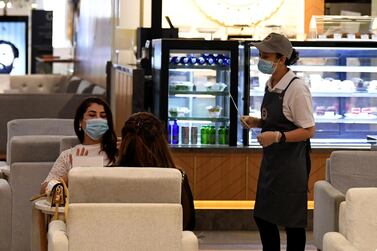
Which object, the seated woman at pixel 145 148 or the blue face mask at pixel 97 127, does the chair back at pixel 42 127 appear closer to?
the blue face mask at pixel 97 127

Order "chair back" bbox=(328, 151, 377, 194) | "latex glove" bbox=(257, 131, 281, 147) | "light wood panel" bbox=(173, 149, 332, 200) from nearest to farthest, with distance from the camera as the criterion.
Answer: "latex glove" bbox=(257, 131, 281, 147)
"chair back" bbox=(328, 151, 377, 194)
"light wood panel" bbox=(173, 149, 332, 200)

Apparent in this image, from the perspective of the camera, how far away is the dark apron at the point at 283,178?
6.10 meters

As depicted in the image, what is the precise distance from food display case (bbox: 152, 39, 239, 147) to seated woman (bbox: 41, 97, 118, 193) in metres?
3.11

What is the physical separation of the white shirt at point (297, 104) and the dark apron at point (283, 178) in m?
0.03

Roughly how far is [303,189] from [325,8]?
7.91 meters

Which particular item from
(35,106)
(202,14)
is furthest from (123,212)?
(202,14)

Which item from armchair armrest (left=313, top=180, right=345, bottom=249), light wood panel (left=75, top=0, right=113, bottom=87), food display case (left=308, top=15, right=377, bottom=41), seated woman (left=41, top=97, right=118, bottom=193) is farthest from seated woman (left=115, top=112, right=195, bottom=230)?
light wood panel (left=75, top=0, right=113, bottom=87)

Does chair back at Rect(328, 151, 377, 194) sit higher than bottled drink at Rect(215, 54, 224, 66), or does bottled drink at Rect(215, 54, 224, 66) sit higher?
bottled drink at Rect(215, 54, 224, 66)

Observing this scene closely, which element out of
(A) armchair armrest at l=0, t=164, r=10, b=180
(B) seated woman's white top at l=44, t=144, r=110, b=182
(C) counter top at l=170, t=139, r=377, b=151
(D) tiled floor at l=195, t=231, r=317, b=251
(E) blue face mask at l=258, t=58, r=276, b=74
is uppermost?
(E) blue face mask at l=258, t=58, r=276, b=74

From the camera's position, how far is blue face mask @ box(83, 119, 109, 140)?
6.00m

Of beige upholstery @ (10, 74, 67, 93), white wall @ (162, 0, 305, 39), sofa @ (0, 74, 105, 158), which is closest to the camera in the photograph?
sofa @ (0, 74, 105, 158)

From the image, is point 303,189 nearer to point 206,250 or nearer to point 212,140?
point 206,250

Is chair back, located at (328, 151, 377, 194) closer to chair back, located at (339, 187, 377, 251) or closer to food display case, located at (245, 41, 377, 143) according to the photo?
chair back, located at (339, 187, 377, 251)

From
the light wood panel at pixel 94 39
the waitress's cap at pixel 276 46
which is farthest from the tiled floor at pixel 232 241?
the light wood panel at pixel 94 39
